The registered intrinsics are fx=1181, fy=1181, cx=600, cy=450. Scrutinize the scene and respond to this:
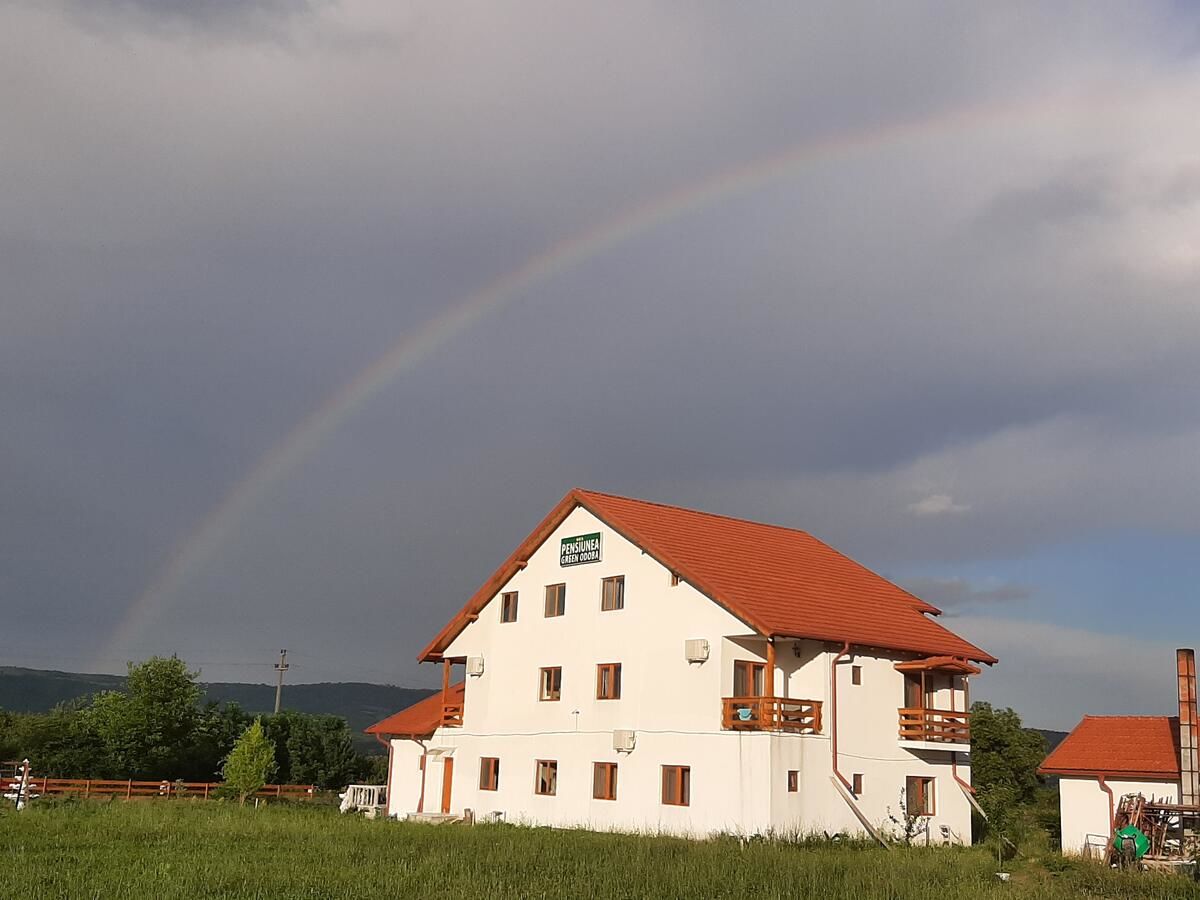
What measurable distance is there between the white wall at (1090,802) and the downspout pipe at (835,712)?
6170mm

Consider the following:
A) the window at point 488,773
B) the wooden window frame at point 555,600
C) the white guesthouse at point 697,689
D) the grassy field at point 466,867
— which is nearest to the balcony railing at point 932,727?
the white guesthouse at point 697,689

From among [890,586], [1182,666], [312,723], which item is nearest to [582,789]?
[890,586]

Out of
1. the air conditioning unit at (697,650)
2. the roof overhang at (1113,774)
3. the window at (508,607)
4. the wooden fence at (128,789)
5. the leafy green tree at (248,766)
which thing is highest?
the window at (508,607)

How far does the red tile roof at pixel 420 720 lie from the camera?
43219 mm

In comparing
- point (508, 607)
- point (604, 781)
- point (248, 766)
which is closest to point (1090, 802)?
point (604, 781)

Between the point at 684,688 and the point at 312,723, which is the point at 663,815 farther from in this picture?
the point at 312,723

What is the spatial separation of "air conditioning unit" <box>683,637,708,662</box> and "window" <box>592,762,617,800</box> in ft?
14.9

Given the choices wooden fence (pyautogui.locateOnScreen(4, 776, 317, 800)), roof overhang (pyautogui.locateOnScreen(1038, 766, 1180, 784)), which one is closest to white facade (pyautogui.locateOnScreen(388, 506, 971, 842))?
roof overhang (pyautogui.locateOnScreen(1038, 766, 1180, 784))

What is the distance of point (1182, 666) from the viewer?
33594 millimetres

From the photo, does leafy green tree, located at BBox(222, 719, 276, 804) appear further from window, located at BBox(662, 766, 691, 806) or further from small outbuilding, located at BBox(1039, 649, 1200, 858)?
small outbuilding, located at BBox(1039, 649, 1200, 858)

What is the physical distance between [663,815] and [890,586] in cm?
1244

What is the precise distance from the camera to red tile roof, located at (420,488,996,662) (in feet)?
110

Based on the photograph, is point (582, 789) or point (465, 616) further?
point (465, 616)

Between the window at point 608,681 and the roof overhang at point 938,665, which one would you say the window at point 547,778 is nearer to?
the window at point 608,681
